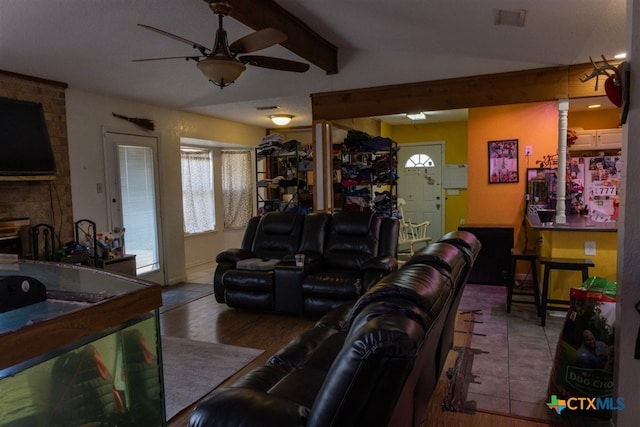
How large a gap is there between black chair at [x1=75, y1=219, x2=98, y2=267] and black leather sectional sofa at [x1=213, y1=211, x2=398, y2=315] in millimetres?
1326

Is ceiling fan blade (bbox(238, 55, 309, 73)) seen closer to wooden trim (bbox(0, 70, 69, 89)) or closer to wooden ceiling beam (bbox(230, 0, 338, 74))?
wooden ceiling beam (bbox(230, 0, 338, 74))

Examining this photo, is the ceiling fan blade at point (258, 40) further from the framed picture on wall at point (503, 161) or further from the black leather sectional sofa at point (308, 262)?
the framed picture on wall at point (503, 161)

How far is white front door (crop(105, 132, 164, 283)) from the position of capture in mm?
5039

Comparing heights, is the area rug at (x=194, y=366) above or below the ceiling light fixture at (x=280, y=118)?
below

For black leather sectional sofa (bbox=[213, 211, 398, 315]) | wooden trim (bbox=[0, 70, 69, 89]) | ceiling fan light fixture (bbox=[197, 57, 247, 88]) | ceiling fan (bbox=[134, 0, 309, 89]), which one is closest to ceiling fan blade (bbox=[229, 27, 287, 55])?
ceiling fan (bbox=[134, 0, 309, 89])

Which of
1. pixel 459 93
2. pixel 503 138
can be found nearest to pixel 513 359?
pixel 459 93

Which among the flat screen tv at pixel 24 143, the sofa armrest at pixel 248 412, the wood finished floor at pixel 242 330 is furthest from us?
the flat screen tv at pixel 24 143

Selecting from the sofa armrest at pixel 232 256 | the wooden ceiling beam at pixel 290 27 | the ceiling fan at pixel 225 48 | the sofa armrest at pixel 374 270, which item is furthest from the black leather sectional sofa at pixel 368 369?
the sofa armrest at pixel 232 256

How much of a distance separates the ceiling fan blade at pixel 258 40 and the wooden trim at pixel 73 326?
179 centimetres

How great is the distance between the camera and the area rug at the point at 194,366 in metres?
2.64

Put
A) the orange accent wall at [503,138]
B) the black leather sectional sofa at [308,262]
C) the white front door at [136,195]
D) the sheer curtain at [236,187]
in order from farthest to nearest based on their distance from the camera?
1. the sheer curtain at [236,187]
2. the orange accent wall at [503,138]
3. the white front door at [136,195]
4. the black leather sectional sofa at [308,262]

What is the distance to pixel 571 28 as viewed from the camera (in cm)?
327

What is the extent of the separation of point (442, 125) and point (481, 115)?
8.38 ft

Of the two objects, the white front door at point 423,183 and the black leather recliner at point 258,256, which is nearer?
the black leather recliner at point 258,256
